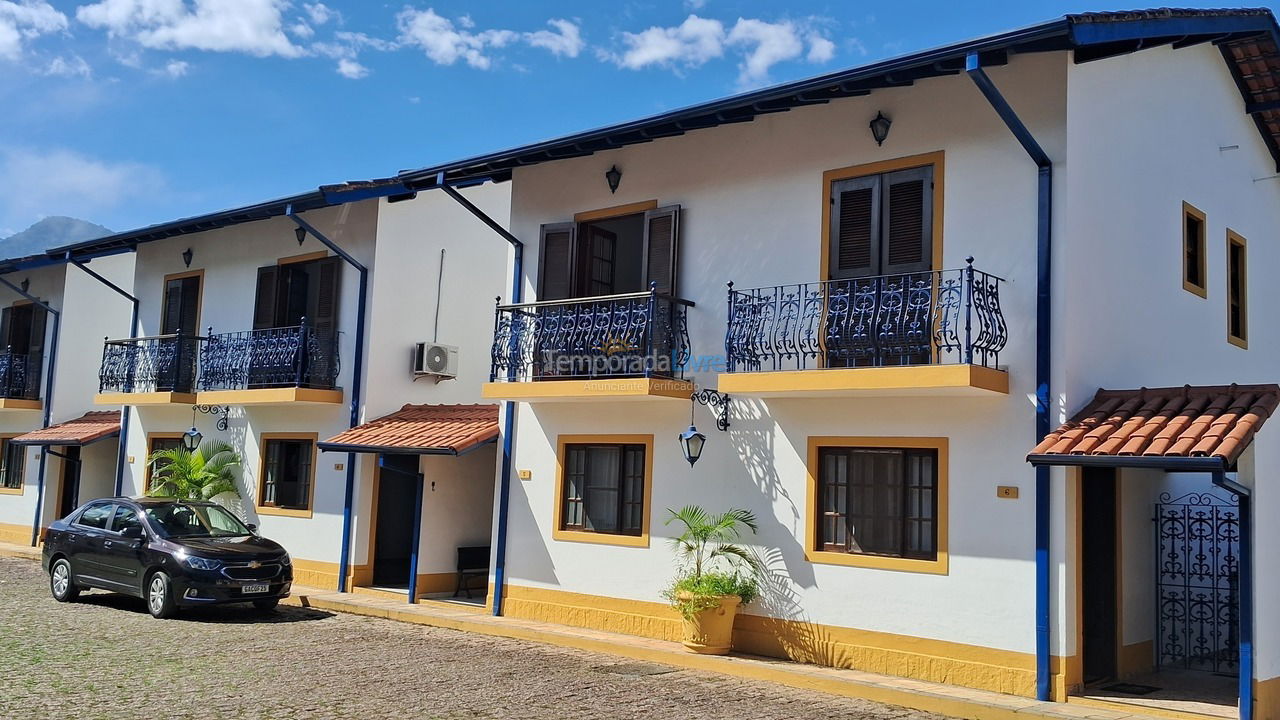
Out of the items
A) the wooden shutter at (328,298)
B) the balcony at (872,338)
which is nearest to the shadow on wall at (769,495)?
the balcony at (872,338)

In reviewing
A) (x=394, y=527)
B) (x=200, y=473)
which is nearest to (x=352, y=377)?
(x=394, y=527)

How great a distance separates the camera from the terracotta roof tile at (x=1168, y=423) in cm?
874

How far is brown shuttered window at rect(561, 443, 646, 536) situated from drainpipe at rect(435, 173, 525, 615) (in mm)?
975

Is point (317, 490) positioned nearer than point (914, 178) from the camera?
No

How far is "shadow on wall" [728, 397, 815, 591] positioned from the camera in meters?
11.6

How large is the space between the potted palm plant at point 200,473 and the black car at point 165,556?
2478 mm

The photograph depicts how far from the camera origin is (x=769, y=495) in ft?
39.2

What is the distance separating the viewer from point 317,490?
55.7 feet

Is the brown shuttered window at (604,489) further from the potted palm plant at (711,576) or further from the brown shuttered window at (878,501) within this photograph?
the brown shuttered window at (878,501)

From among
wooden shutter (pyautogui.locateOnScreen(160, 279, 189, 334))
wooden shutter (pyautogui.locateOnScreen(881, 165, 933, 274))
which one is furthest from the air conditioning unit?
wooden shutter (pyautogui.locateOnScreen(881, 165, 933, 274))

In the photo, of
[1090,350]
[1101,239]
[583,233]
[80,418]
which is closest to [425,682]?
[583,233]

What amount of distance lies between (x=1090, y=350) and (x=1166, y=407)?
956mm

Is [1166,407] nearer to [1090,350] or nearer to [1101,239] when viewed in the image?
[1090,350]

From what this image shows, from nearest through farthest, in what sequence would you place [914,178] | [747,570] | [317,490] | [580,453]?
[914,178] < [747,570] < [580,453] < [317,490]
